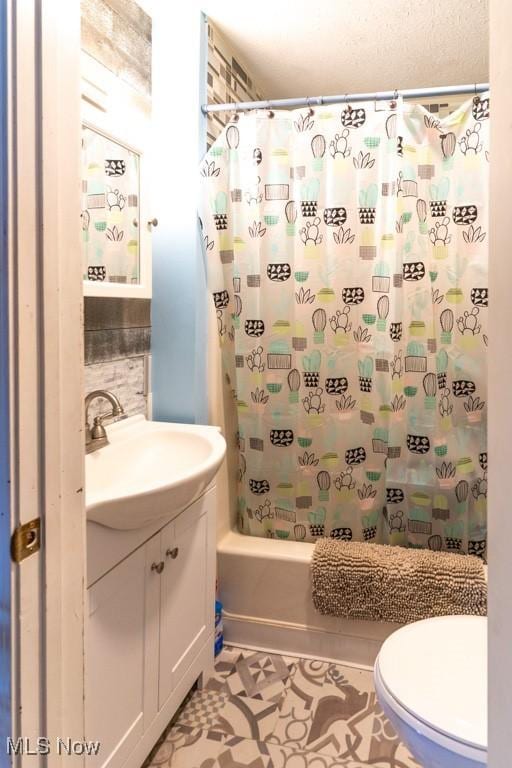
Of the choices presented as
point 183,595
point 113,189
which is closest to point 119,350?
point 113,189

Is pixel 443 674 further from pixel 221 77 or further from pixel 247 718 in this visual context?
pixel 221 77

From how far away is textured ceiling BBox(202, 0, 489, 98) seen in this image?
2072mm

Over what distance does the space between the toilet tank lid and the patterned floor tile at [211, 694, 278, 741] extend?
0.60 m

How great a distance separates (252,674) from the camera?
212cm

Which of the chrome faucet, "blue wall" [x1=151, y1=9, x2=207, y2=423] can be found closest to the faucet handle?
the chrome faucet

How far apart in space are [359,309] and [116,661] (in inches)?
55.5

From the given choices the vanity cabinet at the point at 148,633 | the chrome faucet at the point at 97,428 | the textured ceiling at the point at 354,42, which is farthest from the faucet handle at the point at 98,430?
the textured ceiling at the point at 354,42

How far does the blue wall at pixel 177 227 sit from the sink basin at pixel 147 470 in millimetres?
A: 186

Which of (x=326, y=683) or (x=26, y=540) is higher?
(x=26, y=540)

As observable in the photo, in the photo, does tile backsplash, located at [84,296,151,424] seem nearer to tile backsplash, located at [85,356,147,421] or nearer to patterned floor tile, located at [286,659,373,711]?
tile backsplash, located at [85,356,147,421]

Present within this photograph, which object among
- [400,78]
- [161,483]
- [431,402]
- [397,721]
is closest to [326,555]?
[431,402]

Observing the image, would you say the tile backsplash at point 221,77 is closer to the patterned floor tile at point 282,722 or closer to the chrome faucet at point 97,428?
the chrome faucet at point 97,428

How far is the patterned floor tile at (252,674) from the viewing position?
6.62 feet

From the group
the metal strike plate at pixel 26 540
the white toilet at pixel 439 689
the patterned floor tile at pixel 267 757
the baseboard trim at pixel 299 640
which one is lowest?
the patterned floor tile at pixel 267 757
